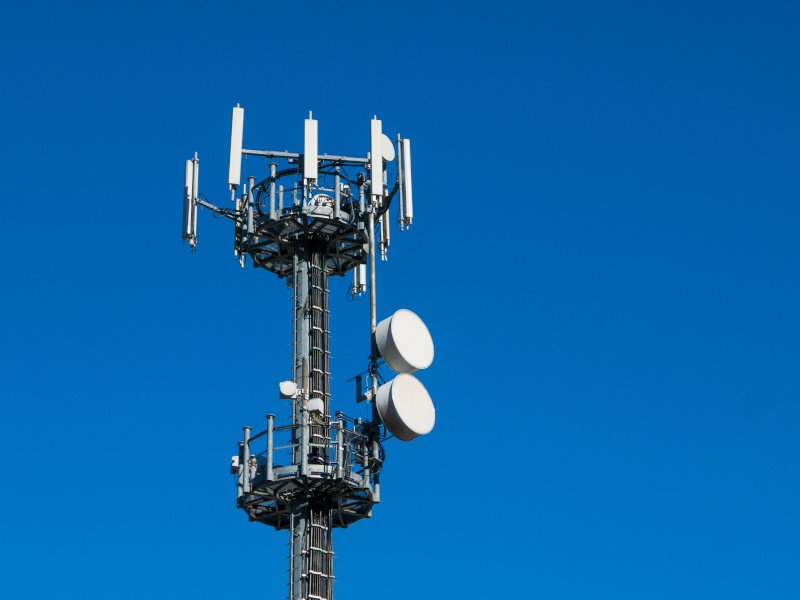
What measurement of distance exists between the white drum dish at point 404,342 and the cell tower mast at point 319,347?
0.04m

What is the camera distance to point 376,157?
201ft

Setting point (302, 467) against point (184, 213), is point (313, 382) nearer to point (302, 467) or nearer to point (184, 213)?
point (302, 467)

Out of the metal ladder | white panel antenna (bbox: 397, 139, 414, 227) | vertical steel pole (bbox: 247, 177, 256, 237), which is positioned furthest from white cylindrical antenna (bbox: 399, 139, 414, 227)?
the metal ladder

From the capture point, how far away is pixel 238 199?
61.6 meters

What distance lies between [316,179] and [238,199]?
9.54 feet

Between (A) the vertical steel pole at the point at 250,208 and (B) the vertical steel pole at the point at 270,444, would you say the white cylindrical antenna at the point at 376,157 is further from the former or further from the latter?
(B) the vertical steel pole at the point at 270,444

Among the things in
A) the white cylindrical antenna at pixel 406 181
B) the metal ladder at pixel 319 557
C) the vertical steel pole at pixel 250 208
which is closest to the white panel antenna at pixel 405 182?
the white cylindrical antenna at pixel 406 181

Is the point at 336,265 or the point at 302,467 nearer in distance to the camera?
the point at 302,467

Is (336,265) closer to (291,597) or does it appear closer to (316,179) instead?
(316,179)

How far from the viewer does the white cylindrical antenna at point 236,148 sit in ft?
198

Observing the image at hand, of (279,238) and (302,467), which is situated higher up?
(279,238)

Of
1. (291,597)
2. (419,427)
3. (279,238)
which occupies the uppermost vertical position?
(279,238)

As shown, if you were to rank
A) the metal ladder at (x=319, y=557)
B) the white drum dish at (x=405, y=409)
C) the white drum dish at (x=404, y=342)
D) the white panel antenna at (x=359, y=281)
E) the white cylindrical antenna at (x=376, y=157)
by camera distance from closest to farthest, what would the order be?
the metal ladder at (x=319, y=557), the white drum dish at (x=405, y=409), the white drum dish at (x=404, y=342), the white cylindrical antenna at (x=376, y=157), the white panel antenna at (x=359, y=281)

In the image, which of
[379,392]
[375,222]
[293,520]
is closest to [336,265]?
[375,222]
